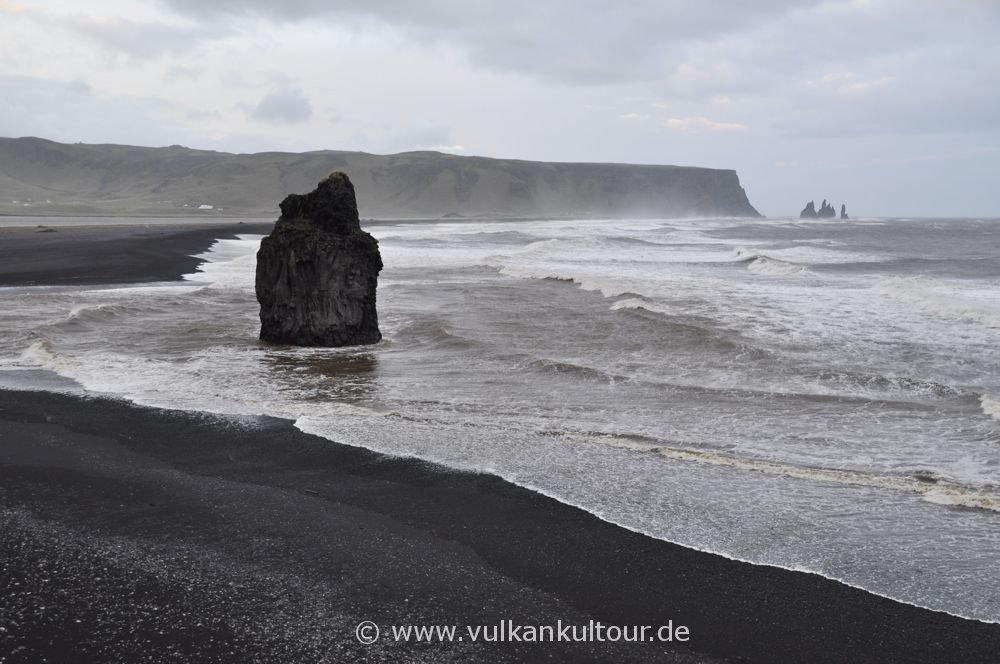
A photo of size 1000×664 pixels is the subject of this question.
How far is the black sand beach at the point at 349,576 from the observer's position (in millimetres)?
3980

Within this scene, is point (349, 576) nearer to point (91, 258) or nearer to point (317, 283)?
point (317, 283)

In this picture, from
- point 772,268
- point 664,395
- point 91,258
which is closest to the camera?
point 664,395

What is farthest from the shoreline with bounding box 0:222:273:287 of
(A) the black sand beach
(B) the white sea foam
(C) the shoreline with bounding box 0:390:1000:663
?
(B) the white sea foam

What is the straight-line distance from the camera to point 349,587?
457 centimetres

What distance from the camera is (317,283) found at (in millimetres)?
13312

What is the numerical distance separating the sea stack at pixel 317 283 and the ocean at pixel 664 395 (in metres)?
0.69

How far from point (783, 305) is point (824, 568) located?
16.6 m

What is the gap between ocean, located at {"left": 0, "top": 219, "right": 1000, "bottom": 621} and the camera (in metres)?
5.82

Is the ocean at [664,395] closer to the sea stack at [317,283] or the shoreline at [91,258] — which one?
the sea stack at [317,283]

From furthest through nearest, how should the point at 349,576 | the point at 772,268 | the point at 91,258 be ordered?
1. the point at 772,268
2. the point at 91,258
3. the point at 349,576

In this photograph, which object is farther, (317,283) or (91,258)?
(91,258)

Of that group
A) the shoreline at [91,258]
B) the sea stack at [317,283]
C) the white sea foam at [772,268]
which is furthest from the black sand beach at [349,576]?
the white sea foam at [772,268]

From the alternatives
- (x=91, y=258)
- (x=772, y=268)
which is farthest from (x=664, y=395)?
(x=91, y=258)

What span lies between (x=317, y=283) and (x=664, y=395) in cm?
626
